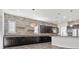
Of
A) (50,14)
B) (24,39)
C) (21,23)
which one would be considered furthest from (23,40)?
(50,14)

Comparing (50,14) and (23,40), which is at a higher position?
(50,14)

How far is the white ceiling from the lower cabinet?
47 centimetres

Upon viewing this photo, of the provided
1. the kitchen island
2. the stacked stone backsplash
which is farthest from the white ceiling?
the kitchen island

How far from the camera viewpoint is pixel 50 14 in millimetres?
2822

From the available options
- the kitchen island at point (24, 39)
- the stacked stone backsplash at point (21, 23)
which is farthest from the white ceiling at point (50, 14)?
the kitchen island at point (24, 39)

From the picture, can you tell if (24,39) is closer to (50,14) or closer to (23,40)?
(23,40)

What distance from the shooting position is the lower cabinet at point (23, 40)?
277 centimetres

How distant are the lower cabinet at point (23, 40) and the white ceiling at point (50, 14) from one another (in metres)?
0.47

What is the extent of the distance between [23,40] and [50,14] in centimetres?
92

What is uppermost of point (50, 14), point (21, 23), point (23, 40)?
point (50, 14)

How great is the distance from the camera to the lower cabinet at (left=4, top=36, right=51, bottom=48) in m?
2.77
